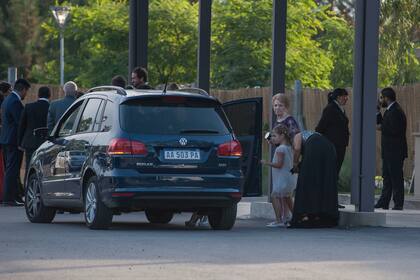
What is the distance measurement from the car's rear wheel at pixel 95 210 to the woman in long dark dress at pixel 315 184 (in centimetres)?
245

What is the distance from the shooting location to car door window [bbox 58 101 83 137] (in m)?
18.6

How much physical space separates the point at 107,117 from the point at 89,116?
2.36 feet

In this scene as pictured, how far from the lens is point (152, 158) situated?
55.2 ft

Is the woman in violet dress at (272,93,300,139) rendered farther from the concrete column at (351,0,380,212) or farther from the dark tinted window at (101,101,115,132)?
the dark tinted window at (101,101,115,132)

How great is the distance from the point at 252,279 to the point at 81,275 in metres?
1.27

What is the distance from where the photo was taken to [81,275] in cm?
1151

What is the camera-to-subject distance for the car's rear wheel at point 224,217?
1756 centimetres

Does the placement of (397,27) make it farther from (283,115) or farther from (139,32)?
(283,115)

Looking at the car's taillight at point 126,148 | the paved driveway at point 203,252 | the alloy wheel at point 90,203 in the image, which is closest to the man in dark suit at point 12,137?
the paved driveway at point 203,252

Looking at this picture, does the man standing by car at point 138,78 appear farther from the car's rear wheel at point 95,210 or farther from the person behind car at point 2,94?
the person behind car at point 2,94

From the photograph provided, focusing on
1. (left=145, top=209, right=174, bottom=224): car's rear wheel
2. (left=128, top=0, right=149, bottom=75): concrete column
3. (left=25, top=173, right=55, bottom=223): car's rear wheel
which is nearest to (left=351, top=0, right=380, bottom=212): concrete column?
(left=145, top=209, right=174, bottom=224): car's rear wheel

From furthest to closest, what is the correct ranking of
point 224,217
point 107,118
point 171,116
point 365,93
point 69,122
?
point 69,122 < point 365,93 < point 224,217 < point 107,118 < point 171,116

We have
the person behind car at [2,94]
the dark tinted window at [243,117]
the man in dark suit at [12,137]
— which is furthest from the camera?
the person behind car at [2,94]

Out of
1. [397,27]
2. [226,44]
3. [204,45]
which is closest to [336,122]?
[204,45]
